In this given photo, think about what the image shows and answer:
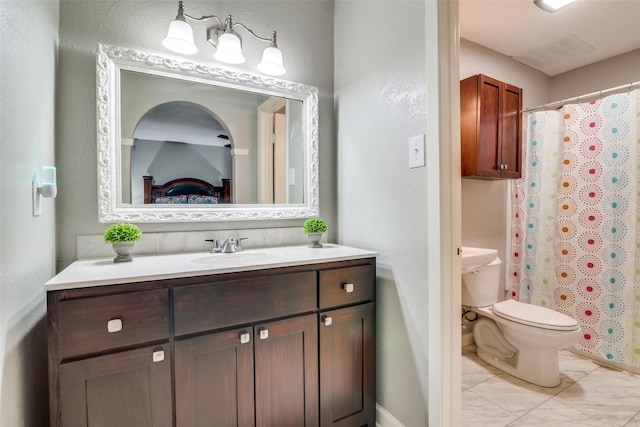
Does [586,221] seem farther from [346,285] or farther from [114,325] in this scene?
[114,325]

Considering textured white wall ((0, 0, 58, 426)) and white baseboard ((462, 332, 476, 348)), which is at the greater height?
textured white wall ((0, 0, 58, 426))

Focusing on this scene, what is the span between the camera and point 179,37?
136cm

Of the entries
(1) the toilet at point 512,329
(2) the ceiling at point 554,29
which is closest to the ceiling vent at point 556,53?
(2) the ceiling at point 554,29

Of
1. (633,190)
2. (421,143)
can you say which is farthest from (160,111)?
(633,190)

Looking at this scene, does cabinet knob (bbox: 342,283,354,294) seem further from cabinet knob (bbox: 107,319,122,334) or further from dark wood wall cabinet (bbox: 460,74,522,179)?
dark wood wall cabinet (bbox: 460,74,522,179)

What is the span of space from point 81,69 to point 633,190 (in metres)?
3.18

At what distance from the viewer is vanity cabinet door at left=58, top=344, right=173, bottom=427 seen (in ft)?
2.89

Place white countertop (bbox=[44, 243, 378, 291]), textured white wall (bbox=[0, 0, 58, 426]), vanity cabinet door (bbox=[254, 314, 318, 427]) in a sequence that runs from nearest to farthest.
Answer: textured white wall (bbox=[0, 0, 58, 426]) → white countertop (bbox=[44, 243, 378, 291]) → vanity cabinet door (bbox=[254, 314, 318, 427])

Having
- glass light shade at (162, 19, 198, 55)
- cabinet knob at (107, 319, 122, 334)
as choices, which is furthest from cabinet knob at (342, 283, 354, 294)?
glass light shade at (162, 19, 198, 55)

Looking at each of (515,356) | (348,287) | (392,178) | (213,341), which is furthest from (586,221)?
(213,341)

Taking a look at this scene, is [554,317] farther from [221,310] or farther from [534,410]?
[221,310]

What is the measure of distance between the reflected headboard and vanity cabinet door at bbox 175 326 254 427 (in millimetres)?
Answer: 746

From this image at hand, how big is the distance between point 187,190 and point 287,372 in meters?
0.98

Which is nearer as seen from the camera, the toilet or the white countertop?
the white countertop
